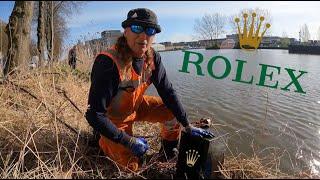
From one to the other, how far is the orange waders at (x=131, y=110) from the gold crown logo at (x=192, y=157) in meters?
0.53

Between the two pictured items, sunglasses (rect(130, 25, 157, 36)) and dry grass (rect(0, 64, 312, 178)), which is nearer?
dry grass (rect(0, 64, 312, 178))

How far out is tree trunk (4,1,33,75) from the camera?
7.59 meters

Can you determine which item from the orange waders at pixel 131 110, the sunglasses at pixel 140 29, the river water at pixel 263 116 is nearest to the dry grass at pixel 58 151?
the orange waders at pixel 131 110

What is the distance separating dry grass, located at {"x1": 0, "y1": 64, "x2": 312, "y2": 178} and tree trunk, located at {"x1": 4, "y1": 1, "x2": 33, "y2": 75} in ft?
6.69

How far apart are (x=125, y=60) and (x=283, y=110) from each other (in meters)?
5.05

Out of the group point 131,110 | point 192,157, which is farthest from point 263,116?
point 192,157

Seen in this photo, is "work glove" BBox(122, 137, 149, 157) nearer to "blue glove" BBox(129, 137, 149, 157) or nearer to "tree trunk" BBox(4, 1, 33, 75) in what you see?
"blue glove" BBox(129, 137, 149, 157)

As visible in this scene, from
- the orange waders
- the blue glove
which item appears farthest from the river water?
the blue glove

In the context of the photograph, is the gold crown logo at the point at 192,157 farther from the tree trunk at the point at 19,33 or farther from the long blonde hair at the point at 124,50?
the tree trunk at the point at 19,33

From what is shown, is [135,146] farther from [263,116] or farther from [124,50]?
[263,116]

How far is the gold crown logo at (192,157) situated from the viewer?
11.0 feet

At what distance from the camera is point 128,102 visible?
12.6 ft

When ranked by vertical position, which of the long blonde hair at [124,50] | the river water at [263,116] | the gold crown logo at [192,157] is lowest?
the river water at [263,116]

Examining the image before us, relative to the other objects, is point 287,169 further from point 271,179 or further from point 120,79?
point 120,79
